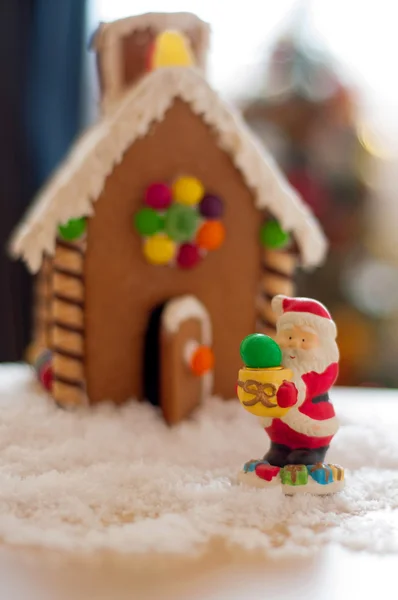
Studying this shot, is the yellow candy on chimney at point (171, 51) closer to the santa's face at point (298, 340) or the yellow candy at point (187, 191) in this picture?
the yellow candy at point (187, 191)

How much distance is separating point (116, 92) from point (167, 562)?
99cm

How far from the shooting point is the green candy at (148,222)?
1.20 m

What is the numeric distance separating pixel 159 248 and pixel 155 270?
5cm

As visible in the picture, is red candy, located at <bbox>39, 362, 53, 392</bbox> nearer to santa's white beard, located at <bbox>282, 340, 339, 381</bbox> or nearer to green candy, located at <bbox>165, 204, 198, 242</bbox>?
green candy, located at <bbox>165, 204, 198, 242</bbox>

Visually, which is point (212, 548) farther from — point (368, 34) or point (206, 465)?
point (368, 34)

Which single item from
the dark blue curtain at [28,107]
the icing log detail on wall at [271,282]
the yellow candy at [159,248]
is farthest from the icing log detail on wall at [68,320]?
the dark blue curtain at [28,107]

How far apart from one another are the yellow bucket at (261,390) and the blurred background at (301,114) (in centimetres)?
136

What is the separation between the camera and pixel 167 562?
0.67 m

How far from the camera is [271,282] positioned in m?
1.30

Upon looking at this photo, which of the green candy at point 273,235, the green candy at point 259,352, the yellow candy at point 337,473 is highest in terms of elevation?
the green candy at point 273,235

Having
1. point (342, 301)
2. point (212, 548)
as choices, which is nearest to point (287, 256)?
point (212, 548)

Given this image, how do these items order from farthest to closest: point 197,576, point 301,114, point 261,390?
1. point 301,114
2. point 261,390
3. point 197,576

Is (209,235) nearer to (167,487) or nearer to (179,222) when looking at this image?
(179,222)

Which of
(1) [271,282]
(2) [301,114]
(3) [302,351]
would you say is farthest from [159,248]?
(2) [301,114]
